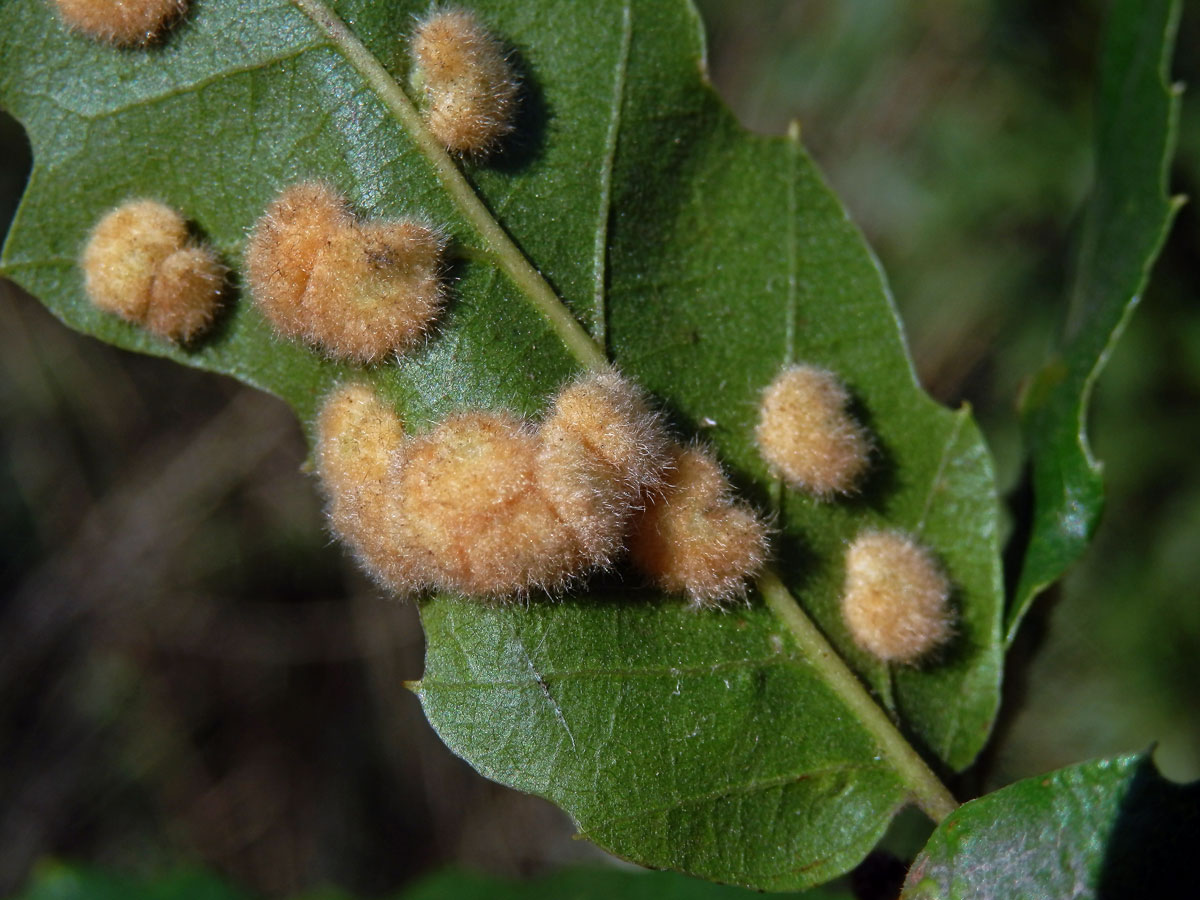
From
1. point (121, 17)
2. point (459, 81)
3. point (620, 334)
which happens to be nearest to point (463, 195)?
point (459, 81)

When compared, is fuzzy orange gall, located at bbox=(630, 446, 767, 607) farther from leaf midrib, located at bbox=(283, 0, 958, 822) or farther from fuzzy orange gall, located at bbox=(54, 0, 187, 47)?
fuzzy orange gall, located at bbox=(54, 0, 187, 47)

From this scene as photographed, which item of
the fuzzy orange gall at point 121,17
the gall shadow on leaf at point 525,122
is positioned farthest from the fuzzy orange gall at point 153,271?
the gall shadow on leaf at point 525,122

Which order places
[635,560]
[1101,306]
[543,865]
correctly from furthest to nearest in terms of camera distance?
[543,865], [1101,306], [635,560]

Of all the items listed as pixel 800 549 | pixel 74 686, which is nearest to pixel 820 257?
pixel 800 549

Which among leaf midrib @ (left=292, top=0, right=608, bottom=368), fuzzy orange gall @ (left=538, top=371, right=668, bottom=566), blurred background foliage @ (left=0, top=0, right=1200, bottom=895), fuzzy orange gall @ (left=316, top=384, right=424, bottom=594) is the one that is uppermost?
leaf midrib @ (left=292, top=0, right=608, bottom=368)

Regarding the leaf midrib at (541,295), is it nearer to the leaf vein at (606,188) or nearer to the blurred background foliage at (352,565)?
the leaf vein at (606,188)

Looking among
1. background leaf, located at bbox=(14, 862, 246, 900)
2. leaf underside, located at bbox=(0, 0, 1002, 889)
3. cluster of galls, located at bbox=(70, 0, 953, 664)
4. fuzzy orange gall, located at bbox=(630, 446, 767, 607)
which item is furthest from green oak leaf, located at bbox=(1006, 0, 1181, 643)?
background leaf, located at bbox=(14, 862, 246, 900)

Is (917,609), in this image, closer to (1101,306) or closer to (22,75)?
(1101,306)
